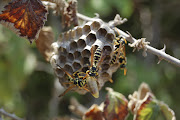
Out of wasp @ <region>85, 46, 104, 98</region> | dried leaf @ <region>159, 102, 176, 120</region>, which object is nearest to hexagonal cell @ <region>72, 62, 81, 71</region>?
wasp @ <region>85, 46, 104, 98</region>

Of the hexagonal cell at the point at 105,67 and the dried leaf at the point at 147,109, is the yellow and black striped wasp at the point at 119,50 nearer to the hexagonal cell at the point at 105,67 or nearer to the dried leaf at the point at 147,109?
the hexagonal cell at the point at 105,67

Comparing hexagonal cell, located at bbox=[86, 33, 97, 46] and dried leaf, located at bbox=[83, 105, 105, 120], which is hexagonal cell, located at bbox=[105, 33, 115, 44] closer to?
hexagonal cell, located at bbox=[86, 33, 97, 46]

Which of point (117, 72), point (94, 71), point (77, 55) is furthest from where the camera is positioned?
point (117, 72)

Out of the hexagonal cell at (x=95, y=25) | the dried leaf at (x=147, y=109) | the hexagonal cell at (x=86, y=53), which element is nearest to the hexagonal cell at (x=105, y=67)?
the hexagonal cell at (x=86, y=53)

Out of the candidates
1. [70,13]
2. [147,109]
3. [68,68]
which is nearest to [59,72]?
[68,68]

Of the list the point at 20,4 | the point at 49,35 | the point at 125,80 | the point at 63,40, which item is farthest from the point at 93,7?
the point at 20,4

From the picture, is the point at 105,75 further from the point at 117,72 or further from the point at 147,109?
the point at 117,72
